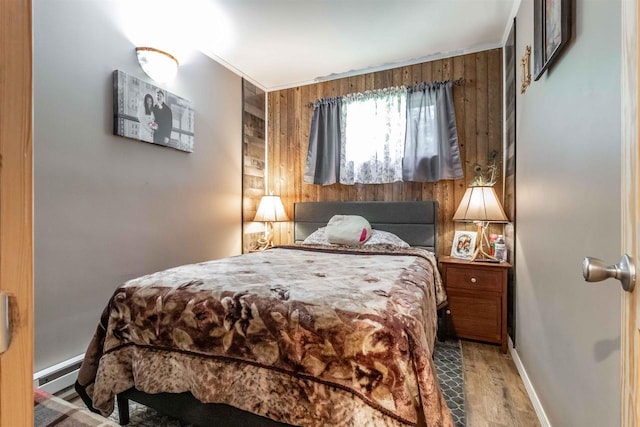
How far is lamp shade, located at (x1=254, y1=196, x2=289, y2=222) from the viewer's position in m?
3.62

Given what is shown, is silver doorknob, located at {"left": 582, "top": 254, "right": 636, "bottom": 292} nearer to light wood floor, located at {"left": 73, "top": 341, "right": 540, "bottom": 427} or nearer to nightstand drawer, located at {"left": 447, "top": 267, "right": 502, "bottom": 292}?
light wood floor, located at {"left": 73, "top": 341, "right": 540, "bottom": 427}

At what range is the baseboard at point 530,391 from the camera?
61.9 inches

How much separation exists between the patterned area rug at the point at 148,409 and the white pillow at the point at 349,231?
1.12 metres

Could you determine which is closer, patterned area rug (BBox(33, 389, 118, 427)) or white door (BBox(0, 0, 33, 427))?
white door (BBox(0, 0, 33, 427))

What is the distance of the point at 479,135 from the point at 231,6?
249 centimetres

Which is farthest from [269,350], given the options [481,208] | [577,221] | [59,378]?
[481,208]

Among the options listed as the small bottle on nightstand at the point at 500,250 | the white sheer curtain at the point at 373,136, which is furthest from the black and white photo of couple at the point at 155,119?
the small bottle on nightstand at the point at 500,250

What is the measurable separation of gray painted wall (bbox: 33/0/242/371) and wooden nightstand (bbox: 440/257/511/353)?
241 centimetres

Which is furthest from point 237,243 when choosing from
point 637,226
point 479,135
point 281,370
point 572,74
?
point 637,226

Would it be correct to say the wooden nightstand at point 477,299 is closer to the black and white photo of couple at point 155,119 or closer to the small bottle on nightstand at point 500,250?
the small bottle on nightstand at point 500,250

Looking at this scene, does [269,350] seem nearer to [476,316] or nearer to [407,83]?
[476,316]

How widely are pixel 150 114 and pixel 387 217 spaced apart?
2.35m

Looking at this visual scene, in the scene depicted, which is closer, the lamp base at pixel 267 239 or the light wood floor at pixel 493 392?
the light wood floor at pixel 493 392

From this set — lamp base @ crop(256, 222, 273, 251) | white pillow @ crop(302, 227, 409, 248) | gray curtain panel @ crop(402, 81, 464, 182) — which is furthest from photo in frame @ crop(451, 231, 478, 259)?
lamp base @ crop(256, 222, 273, 251)
